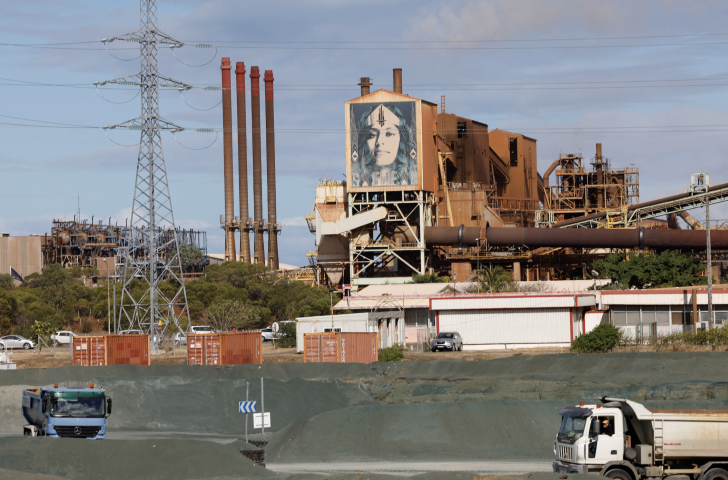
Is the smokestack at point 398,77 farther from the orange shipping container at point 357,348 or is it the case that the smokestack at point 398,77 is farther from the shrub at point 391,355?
the orange shipping container at point 357,348

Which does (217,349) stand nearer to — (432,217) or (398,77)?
(432,217)

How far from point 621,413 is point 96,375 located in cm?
3381

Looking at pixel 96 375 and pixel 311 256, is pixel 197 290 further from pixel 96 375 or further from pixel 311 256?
pixel 96 375

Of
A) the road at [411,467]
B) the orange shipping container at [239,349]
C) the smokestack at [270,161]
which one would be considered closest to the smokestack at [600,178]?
A: the smokestack at [270,161]

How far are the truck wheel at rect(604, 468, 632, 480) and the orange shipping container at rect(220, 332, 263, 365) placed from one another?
34.8 metres

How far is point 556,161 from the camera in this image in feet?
359

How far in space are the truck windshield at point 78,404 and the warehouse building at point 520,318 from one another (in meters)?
35.9

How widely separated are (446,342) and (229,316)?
2539 cm

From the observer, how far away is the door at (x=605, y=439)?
20328 mm

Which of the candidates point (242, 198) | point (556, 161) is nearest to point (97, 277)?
point (242, 198)

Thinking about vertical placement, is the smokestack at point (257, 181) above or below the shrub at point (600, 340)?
above

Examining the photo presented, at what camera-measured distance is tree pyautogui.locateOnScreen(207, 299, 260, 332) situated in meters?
76.8

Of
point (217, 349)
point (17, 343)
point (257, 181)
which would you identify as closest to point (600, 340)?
point (217, 349)

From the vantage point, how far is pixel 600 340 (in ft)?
170
